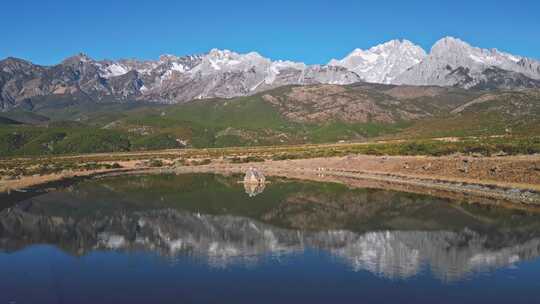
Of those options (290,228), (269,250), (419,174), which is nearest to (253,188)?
(419,174)

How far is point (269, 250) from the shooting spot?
60219 mm

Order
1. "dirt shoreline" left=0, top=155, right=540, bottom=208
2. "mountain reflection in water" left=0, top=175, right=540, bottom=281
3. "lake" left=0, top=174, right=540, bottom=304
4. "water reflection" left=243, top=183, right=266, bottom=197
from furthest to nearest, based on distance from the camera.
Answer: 1. "water reflection" left=243, top=183, right=266, bottom=197
2. "dirt shoreline" left=0, top=155, right=540, bottom=208
3. "mountain reflection in water" left=0, top=175, right=540, bottom=281
4. "lake" left=0, top=174, right=540, bottom=304

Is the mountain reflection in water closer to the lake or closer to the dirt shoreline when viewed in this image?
the lake

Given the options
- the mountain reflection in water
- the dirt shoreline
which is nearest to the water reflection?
the mountain reflection in water

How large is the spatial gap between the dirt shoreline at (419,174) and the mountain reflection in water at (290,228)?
11.5 meters

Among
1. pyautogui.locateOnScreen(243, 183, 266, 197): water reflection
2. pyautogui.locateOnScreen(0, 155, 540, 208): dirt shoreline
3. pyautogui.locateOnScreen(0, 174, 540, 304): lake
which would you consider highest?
pyautogui.locateOnScreen(0, 155, 540, 208): dirt shoreline

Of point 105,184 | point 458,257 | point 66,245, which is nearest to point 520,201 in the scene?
point 458,257

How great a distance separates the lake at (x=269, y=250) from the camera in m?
44.3

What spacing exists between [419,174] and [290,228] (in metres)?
64.4

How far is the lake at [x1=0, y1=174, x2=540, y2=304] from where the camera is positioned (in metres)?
44.3

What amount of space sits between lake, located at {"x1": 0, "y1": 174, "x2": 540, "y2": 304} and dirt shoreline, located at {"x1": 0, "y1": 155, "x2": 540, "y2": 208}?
39.0 ft

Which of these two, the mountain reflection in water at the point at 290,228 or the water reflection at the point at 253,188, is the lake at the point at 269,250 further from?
the water reflection at the point at 253,188

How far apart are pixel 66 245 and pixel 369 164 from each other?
10752cm

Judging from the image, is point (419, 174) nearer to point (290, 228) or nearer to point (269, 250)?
point (290, 228)
